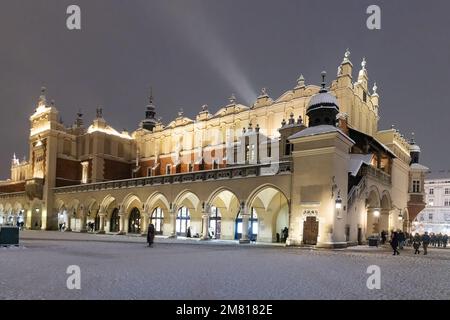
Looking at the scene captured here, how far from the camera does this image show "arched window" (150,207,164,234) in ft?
138

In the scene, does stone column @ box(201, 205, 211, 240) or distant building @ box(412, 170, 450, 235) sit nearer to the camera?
stone column @ box(201, 205, 211, 240)

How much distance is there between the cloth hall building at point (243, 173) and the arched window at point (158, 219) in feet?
0.51

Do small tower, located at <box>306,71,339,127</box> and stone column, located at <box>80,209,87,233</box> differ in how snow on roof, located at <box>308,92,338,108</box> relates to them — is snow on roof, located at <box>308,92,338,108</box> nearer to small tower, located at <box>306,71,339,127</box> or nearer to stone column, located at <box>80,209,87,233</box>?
small tower, located at <box>306,71,339,127</box>

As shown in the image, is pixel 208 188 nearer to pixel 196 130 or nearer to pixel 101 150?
pixel 196 130

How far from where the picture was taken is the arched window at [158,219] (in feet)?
138

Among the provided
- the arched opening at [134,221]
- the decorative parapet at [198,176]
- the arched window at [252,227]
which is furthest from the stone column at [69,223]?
the arched window at [252,227]

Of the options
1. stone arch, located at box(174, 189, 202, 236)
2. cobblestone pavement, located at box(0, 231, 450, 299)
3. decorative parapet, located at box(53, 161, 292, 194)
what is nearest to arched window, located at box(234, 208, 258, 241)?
stone arch, located at box(174, 189, 202, 236)

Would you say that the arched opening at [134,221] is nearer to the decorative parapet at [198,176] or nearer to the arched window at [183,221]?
the decorative parapet at [198,176]

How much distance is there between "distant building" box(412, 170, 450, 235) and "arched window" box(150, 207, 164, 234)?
179ft

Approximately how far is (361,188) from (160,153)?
91.7 feet

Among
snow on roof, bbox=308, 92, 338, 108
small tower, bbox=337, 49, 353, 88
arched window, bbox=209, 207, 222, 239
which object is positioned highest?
small tower, bbox=337, 49, 353, 88
